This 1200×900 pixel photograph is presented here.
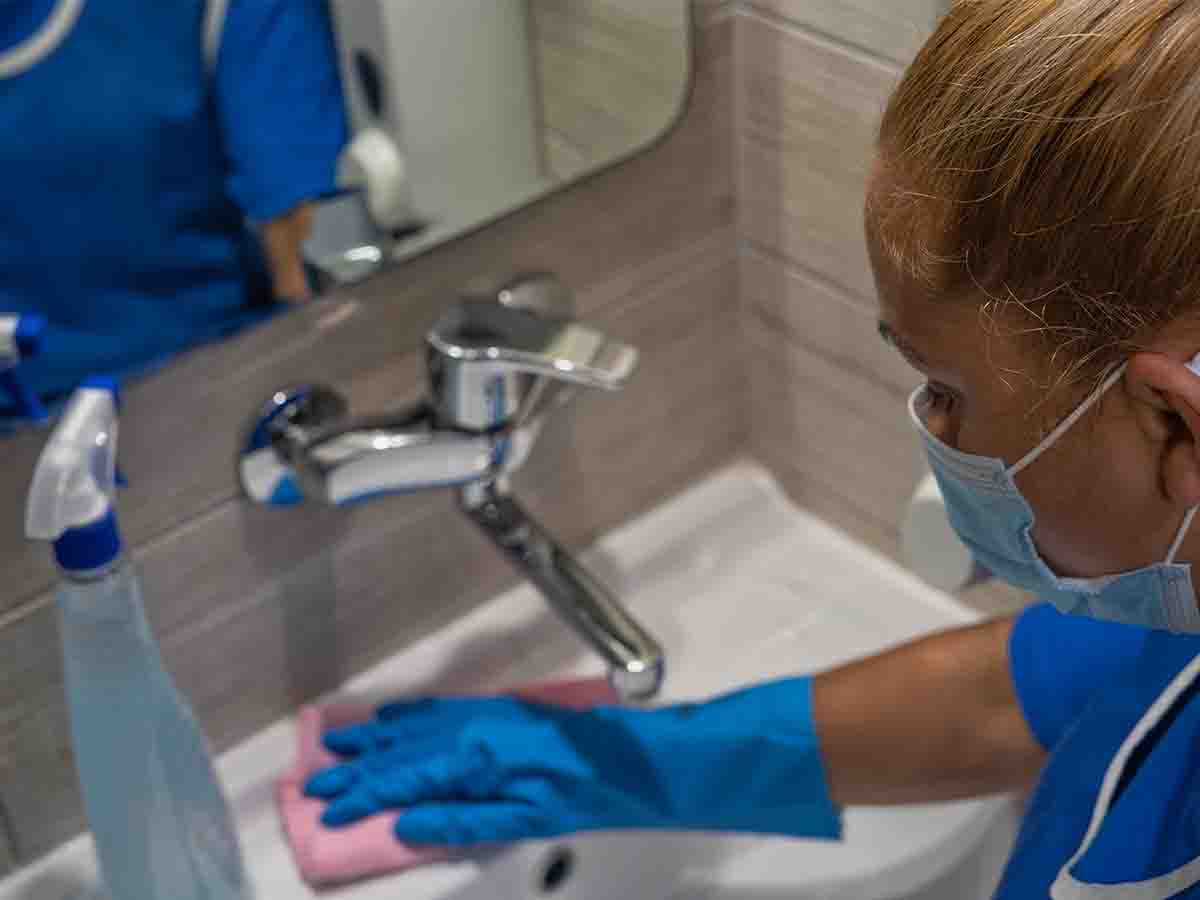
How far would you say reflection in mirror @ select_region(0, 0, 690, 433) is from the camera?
0.67 m

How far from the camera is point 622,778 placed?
2.62 feet

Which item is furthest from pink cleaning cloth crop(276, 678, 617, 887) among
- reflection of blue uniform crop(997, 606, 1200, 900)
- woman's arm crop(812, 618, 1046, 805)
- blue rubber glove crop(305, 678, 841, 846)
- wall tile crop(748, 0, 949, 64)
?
wall tile crop(748, 0, 949, 64)

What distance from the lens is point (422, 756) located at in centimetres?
82

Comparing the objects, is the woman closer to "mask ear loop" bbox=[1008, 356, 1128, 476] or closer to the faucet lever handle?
"mask ear loop" bbox=[1008, 356, 1128, 476]

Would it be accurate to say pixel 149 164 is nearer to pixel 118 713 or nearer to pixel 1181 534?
pixel 118 713

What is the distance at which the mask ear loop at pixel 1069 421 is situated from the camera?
474 millimetres

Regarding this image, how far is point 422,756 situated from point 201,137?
0.34 meters

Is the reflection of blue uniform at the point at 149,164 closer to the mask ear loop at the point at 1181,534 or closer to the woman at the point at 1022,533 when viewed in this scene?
the woman at the point at 1022,533

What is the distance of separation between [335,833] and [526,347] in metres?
0.28

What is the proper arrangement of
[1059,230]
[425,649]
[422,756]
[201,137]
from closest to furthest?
[1059,230], [201,137], [422,756], [425,649]

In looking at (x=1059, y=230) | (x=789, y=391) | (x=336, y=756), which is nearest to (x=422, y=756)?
(x=336, y=756)

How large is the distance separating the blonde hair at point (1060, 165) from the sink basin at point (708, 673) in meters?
0.36

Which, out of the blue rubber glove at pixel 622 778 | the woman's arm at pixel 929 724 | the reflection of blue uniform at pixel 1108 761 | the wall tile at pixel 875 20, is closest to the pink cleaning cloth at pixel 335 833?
the blue rubber glove at pixel 622 778

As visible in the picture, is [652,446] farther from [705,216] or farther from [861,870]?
[861,870]
